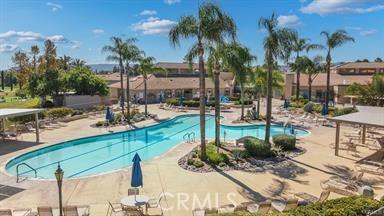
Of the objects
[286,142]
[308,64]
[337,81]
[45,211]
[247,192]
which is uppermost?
[308,64]

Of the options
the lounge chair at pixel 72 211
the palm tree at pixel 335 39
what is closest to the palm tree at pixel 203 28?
the lounge chair at pixel 72 211

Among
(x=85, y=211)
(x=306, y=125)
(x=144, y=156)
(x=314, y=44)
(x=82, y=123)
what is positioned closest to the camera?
(x=85, y=211)

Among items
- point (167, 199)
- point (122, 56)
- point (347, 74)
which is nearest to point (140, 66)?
point (122, 56)

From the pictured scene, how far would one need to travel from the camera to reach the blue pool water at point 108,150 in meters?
18.5

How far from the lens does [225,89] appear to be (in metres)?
57.2

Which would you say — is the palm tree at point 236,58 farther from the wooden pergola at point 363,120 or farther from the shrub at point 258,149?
the wooden pergola at point 363,120

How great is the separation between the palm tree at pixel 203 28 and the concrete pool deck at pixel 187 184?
383 cm

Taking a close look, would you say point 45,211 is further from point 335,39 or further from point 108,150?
point 335,39

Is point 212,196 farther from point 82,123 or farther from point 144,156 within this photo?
point 82,123

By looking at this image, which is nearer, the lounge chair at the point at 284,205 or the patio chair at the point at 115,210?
the lounge chair at the point at 284,205

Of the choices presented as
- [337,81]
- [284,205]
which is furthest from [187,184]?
[337,81]

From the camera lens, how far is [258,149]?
18.3 m

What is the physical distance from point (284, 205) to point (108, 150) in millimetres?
14543

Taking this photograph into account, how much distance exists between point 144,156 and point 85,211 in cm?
1090
